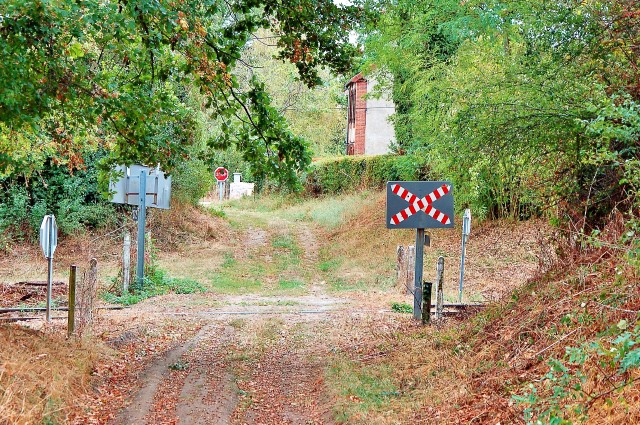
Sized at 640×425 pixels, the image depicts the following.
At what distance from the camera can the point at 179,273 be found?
72.7ft

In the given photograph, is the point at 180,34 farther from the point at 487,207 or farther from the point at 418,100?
the point at 487,207

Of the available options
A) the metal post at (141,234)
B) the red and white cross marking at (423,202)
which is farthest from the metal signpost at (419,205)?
the metal post at (141,234)

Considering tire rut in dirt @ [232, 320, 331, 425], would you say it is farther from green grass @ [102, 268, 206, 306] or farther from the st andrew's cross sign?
green grass @ [102, 268, 206, 306]

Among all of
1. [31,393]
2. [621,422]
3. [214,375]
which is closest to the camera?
[621,422]

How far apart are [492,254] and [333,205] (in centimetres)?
1393

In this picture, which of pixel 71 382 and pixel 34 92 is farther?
pixel 34 92

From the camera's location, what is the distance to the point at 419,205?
39.4 ft

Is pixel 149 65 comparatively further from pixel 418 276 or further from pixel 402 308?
pixel 402 308

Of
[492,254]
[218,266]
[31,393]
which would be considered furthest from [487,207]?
[31,393]

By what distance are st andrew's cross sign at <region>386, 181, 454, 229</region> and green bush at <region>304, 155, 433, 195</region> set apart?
1730 cm

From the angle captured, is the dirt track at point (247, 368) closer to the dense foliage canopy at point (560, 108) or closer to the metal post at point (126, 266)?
the metal post at point (126, 266)

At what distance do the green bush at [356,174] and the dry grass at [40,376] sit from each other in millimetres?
21408

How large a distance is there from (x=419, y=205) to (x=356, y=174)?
26024mm

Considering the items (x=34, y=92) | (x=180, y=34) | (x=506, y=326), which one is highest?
(x=180, y=34)
